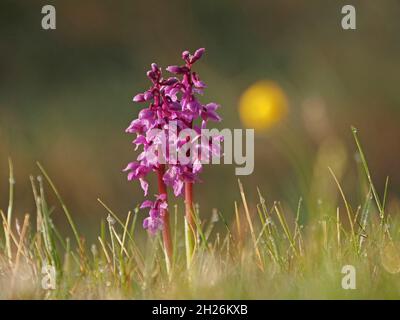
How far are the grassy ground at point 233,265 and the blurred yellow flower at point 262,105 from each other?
8.27 ft

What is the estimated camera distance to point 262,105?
468 centimetres

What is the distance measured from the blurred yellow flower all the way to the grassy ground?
2.52 meters

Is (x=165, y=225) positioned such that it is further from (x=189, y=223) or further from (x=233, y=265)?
(x=233, y=265)

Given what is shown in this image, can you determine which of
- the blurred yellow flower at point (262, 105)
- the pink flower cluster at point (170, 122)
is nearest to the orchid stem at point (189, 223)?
the pink flower cluster at point (170, 122)

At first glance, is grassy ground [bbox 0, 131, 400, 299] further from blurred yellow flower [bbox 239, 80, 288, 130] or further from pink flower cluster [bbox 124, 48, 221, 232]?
blurred yellow flower [bbox 239, 80, 288, 130]

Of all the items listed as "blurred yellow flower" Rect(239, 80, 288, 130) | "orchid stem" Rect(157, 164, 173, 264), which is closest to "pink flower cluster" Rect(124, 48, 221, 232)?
"orchid stem" Rect(157, 164, 173, 264)

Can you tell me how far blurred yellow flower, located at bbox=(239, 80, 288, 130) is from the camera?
4.40 m

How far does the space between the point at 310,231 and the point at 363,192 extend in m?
0.17

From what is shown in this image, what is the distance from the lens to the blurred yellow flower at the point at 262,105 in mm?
4402

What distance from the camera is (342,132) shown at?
4.57 m

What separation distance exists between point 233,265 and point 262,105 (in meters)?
3.12

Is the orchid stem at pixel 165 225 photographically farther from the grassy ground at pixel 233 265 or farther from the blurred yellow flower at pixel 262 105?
the blurred yellow flower at pixel 262 105

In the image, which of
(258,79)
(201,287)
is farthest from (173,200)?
(201,287)
